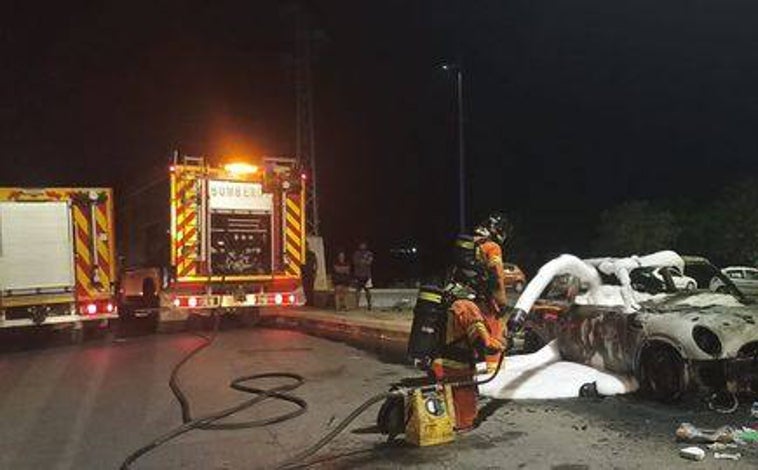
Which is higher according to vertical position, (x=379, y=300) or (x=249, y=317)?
(x=379, y=300)

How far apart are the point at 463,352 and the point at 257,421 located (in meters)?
1.97

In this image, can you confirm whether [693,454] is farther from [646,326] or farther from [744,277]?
[744,277]

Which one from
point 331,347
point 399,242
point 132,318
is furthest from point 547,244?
point 331,347

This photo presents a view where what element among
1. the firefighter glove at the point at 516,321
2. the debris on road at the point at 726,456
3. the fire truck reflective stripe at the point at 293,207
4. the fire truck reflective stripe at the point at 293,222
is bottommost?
the debris on road at the point at 726,456

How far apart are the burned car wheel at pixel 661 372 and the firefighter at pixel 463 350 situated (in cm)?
171

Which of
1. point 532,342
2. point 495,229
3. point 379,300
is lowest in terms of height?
point 532,342

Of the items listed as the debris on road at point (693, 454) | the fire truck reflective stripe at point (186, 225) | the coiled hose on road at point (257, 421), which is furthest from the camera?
the fire truck reflective stripe at point (186, 225)

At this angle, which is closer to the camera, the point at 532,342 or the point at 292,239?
the point at 532,342

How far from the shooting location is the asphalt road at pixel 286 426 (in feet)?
21.7

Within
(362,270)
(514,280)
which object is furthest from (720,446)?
(514,280)

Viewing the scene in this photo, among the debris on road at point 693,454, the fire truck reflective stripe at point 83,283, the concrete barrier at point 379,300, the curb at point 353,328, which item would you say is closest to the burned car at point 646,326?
the debris on road at point 693,454

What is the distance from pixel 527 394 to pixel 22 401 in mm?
5095

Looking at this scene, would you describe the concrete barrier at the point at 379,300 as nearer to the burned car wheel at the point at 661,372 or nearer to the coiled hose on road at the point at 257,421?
the coiled hose on road at the point at 257,421

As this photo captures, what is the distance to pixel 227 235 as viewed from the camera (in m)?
15.0
